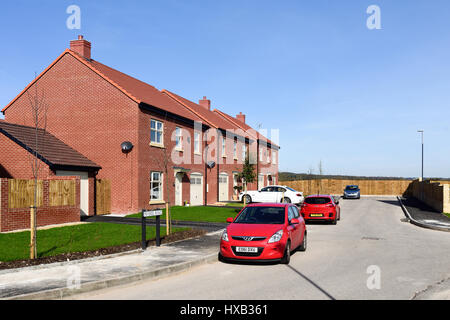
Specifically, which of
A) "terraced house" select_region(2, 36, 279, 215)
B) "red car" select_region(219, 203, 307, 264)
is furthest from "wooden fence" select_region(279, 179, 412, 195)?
"red car" select_region(219, 203, 307, 264)

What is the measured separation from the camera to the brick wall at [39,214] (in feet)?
48.2

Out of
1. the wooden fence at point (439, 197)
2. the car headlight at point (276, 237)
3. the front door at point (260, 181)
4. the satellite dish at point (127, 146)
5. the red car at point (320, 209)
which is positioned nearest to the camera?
the car headlight at point (276, 237)

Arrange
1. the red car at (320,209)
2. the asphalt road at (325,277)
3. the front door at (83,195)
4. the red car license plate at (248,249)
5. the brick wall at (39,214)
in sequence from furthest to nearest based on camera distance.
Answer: the front door at (83,195)
the red car at (320,209)
the brick wall at (39,214)
the red car license plate at (248,249)
the asphalt road at (325,277)

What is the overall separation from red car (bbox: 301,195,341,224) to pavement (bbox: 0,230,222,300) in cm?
1006

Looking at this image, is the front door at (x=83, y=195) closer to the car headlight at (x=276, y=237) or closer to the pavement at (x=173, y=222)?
the pavement at (x=173, y=222)

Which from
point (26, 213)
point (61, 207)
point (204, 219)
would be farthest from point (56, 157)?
point (204, 219)

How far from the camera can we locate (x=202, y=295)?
6.88m

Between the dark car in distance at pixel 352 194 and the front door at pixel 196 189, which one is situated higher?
the front door at pixel 196 189

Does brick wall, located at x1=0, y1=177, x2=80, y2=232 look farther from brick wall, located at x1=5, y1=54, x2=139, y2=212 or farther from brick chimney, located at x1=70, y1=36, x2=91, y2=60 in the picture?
brick chimney, located at x1=70, y1=36, x2=91, y2=60

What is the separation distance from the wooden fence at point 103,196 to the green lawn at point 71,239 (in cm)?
491

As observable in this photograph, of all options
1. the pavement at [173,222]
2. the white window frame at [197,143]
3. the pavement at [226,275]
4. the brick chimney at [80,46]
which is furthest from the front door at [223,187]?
the pavement at [226,275]

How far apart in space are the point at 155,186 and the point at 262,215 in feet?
45.8

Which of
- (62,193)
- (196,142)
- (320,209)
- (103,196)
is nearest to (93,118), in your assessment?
(103,196)
